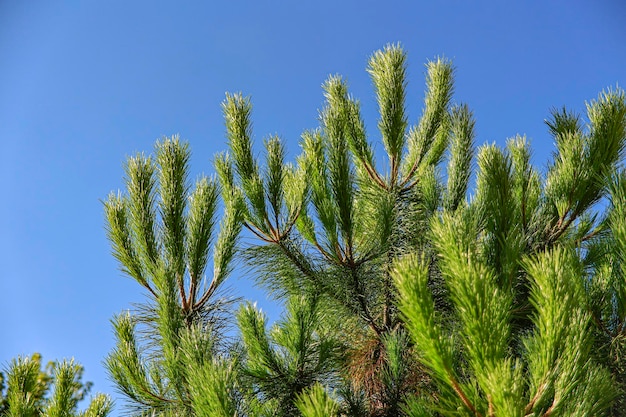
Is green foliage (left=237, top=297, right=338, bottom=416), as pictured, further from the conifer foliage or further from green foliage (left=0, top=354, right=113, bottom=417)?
green foliage (left=0, top=354, right=113, bottom=417)

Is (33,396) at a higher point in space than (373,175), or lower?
lower

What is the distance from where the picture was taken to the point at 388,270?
241 cm

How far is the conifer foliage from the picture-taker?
1.21m

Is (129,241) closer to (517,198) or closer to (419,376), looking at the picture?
(419,376)

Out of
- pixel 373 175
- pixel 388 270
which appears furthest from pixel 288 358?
pixel 373 175

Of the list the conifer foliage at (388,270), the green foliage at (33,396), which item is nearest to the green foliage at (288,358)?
the conifer foliage at (388,270)

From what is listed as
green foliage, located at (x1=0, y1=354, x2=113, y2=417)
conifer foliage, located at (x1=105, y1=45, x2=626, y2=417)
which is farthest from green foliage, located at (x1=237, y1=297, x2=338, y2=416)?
green foliage, located at (x1=0, y1=354, x2=113, y2=417)

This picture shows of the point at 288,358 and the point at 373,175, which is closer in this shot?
the point at 288,358

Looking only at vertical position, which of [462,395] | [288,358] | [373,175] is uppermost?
[373,175]

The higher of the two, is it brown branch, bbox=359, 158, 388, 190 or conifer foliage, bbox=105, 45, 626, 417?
brown branch, bbox=359, 158, 388, 190

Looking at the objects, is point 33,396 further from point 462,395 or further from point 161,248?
point 462,395

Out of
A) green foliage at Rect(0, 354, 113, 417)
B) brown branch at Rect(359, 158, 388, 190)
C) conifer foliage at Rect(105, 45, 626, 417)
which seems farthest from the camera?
brown branch at Rect(359, 158, 388, 190)

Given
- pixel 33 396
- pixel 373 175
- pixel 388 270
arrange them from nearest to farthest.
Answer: pixel 33 396 < pixel 388 270 < pixel 373 175

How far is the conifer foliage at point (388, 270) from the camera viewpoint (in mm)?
1213
